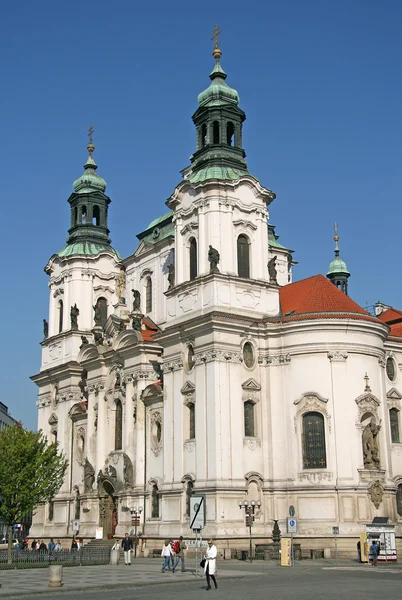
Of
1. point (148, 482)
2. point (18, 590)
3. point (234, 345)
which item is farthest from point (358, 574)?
point (148, 482)

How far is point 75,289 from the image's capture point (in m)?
57.5

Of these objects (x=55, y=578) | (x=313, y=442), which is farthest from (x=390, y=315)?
(x=55, y=578)

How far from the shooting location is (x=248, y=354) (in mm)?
42969

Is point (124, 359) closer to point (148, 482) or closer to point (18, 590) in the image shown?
point (148, 482)

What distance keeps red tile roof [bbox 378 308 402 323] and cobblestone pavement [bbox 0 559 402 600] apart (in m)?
22.2

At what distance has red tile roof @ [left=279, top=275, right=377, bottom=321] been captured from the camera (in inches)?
1682

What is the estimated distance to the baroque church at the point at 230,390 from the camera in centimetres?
4034

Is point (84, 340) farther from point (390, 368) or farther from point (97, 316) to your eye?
point (390, 368)

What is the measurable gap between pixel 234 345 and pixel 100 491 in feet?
45.5

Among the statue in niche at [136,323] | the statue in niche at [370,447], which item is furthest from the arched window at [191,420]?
the statue in niche at [370,447]

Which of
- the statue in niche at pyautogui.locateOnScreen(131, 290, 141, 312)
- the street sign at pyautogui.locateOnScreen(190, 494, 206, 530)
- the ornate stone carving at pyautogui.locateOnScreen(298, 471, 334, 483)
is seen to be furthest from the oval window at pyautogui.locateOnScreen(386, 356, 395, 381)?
the street sign at pyautogui.locateOnScreen(190, 494, 206, 530)

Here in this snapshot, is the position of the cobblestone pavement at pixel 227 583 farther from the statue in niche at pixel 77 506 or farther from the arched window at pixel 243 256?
the statue in niche at pixel 77 506

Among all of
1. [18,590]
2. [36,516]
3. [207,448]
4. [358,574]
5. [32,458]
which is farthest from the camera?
[36,516]

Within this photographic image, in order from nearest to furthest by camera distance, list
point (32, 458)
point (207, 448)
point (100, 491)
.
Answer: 1. point (207, 448)
2. point (32, 458)
3. point (100, 491)
